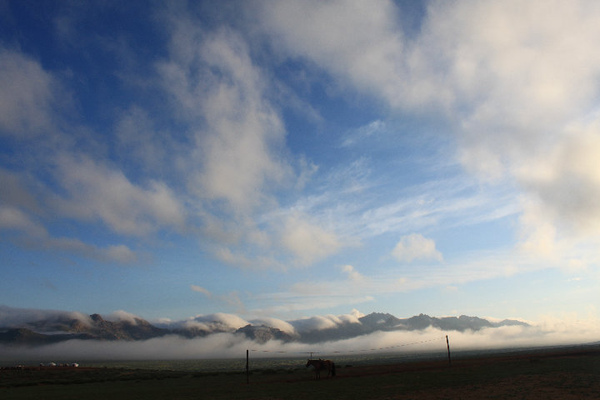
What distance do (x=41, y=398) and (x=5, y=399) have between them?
13.2ft

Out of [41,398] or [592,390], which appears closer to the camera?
[592,390]

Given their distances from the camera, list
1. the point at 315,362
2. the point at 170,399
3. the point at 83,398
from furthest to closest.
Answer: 1. the point at 315,362
2. the point at 83,398
3. the point at 170,399

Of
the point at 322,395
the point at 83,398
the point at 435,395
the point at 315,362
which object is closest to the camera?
the point at 435,395

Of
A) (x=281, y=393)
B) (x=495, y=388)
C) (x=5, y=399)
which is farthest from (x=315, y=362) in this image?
(x=5, y=399)

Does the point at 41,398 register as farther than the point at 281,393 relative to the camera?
Yes

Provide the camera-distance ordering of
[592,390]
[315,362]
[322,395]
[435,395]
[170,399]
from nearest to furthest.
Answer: [592,390] < [435,395] < [322,395] < [170,399] < [315,362]

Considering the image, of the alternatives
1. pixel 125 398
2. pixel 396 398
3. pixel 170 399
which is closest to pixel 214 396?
pixel 170 399

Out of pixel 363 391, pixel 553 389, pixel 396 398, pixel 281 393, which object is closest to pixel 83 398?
pixel 281 393

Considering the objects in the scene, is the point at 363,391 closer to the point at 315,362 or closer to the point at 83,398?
the point at 315,362

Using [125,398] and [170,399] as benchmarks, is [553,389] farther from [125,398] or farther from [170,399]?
[125,398]

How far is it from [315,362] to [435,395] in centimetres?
2604

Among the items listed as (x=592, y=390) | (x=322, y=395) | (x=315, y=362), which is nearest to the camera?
(x=592, y=390)

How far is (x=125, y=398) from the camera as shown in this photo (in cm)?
3816

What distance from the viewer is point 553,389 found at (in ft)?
98.6
